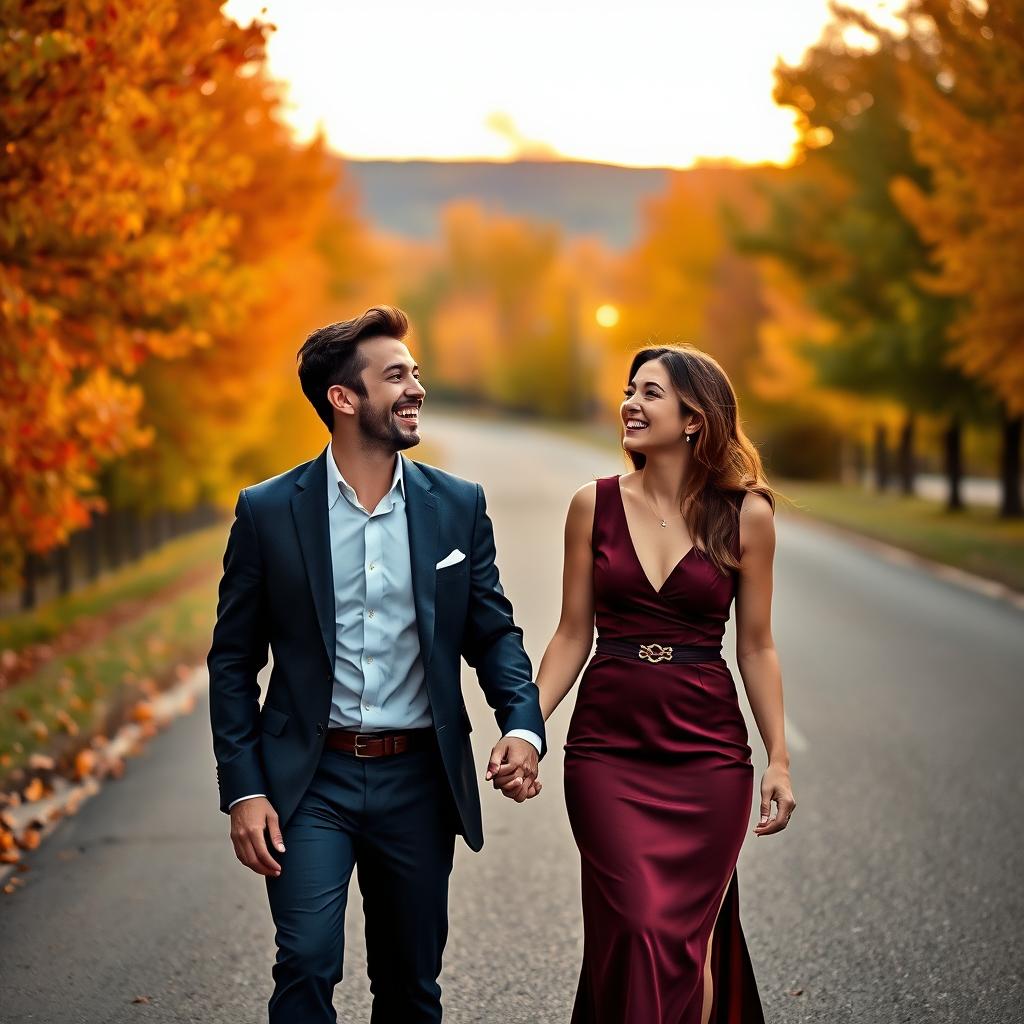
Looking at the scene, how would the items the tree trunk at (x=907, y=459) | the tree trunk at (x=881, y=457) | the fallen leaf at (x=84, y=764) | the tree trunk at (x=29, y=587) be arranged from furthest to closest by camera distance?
the tree trunk at (x=881, y=457) → the tree trunk at (x=907, y=459) → the tree trunk at (x=29, y=587) → the fallen leaf at (x=84, y=764)

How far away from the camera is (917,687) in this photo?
1058cm

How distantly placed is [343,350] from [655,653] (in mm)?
1186

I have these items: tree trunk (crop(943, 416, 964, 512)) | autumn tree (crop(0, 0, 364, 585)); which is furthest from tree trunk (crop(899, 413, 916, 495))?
autumn tree (crop(0, 0, 364, 585))

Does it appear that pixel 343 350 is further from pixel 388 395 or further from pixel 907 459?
pixel 907 459

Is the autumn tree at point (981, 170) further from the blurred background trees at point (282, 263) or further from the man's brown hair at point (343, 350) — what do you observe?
the man's brown hair at point (343, 350)

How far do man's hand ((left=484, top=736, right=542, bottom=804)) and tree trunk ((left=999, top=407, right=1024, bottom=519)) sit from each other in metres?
23.3

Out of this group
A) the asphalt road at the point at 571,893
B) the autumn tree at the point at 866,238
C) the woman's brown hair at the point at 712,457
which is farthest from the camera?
the autumn tree at the point at 866,238

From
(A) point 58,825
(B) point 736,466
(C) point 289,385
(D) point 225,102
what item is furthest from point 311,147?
(B) point 736,466

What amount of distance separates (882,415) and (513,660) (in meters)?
26.2

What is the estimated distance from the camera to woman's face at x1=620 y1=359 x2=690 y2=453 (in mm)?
4156

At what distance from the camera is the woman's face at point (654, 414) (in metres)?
4.16

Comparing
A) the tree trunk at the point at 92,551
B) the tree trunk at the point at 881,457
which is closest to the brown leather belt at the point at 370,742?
the tree trunk at the point at 92,551

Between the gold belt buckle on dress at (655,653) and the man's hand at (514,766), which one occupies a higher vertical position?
the gold belt buckle on dress at (655,653)

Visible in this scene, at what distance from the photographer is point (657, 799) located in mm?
3838
